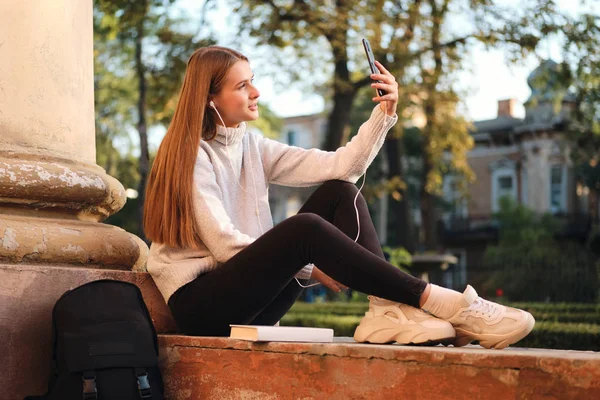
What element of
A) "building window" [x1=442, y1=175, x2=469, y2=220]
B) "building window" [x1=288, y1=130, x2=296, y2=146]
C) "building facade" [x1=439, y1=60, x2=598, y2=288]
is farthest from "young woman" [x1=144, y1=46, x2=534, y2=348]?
"building window" [x1=288, y1=130, x2=296, y2=146]

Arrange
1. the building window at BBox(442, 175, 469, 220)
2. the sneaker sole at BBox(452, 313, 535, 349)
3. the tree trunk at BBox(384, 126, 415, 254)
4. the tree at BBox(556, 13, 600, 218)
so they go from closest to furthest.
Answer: the sneaker sole at BBox(452, 313, 535, 349), the tree at BBox(556, 13, 600, 218), the tree trunk at BBox(384, 126, 415, 254), the building window at BBox(442, 175, 469, 220)

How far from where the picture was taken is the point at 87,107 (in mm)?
4160

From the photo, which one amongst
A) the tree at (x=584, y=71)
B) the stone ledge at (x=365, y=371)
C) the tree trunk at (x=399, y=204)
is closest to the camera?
the stone ledge at (x=365, y=371)

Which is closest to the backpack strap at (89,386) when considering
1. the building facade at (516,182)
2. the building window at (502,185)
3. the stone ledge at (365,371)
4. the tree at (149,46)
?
the stone ledge at (365,371)

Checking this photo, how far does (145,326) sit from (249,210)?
81 cm

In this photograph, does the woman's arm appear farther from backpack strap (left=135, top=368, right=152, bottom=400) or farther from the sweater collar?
backpack strap (left=135, top=368, right=152, bottom=400)

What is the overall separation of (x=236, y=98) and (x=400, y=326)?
4.58 feet

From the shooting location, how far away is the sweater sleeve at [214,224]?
3.60 metres

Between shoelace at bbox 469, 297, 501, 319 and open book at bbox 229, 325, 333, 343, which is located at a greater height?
shoelace at bbox 469, 297, 501, 319

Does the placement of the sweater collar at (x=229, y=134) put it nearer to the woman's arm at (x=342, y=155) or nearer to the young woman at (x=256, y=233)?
the young woman at (x=256, y=233)

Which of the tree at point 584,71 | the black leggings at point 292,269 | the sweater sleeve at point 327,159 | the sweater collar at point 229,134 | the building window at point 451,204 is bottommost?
the building window at point 451,204

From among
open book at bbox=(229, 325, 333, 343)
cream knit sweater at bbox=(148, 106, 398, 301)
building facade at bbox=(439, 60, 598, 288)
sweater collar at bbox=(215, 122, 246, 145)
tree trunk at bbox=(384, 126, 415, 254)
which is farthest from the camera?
building facade at bbox=(439, 60, 598, 288)

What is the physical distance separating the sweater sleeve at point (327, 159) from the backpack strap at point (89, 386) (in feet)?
4.63

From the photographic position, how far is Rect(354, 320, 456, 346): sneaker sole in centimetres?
A: 312
